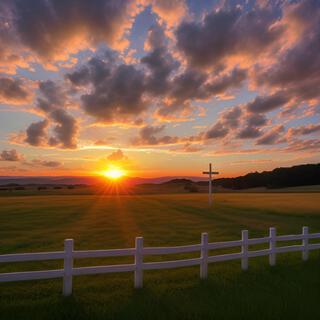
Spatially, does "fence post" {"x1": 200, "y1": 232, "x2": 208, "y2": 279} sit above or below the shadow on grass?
above

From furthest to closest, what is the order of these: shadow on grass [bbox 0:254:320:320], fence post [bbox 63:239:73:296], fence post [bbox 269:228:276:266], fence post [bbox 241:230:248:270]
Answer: fence post [bbox 269:228:276:266] → fence post [bbox 241:230:248:270] → fence post [bbox 63:239:73:296] → shadow on grass [bbox 0:254:320:320]

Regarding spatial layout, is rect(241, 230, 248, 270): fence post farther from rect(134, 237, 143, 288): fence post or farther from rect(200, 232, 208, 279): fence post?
rect(134, 237, 143, 288): fence post

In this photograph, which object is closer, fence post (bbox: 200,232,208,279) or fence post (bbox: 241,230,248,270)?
fence post (bbox: 200,232,208,279)

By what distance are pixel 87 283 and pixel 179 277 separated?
9.29ft

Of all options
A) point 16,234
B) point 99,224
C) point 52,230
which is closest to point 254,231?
point 99,224

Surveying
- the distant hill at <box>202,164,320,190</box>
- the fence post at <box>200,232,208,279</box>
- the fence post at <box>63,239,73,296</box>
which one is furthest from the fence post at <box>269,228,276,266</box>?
the distant hill at <box>202,164,320,190</box>

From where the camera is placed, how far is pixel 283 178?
136 metres

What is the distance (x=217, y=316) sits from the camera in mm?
7156

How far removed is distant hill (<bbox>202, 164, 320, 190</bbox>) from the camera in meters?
134

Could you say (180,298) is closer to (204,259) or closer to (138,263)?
(138,263)

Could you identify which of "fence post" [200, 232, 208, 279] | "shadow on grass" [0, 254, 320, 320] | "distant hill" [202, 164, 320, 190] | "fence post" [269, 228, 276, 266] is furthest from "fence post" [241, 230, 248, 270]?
"distant hill" [202, 164, 320, 190]

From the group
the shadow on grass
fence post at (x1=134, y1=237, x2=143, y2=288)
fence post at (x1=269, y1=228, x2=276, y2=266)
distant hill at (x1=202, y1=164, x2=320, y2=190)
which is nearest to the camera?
the shadow on grass

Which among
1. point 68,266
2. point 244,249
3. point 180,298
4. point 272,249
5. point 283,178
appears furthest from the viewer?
point 283,178

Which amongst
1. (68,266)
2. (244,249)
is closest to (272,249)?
(244,249)
